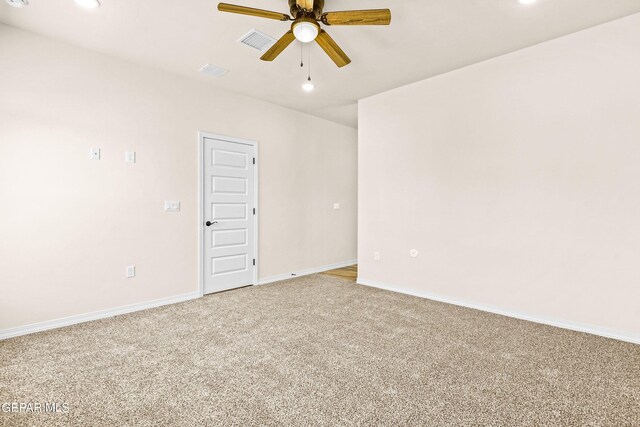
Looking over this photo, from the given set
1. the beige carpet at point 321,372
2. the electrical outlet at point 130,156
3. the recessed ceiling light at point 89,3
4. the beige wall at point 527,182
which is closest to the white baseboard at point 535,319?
the beige wall at point 527,182

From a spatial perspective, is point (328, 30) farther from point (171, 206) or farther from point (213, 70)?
point (171, 206)

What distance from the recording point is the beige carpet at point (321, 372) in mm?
1667

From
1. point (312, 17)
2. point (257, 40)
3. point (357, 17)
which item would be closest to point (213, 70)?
point (257, 40)

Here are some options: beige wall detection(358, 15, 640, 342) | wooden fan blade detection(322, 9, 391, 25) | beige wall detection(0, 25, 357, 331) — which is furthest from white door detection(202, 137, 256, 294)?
wooden fan blade detection(322, 9, 391, 25)

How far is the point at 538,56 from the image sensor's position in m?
3.01

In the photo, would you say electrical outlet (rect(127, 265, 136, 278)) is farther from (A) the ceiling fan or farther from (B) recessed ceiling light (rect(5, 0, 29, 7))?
(A) the ceiling fan

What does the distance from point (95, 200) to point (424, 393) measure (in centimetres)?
361

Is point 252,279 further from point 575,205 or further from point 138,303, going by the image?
point 575,205

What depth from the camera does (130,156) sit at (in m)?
3.36

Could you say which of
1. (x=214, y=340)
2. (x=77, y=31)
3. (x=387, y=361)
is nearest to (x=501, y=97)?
(x=387, y=361)

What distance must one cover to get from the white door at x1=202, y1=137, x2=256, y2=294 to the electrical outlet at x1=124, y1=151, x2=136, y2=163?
32.6 inches

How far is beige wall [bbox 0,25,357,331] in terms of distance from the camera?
2.73 meters

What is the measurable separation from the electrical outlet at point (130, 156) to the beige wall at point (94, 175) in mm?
48

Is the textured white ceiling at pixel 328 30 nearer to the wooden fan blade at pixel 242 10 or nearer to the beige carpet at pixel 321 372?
the wooden fan blade at pixel 242 10
